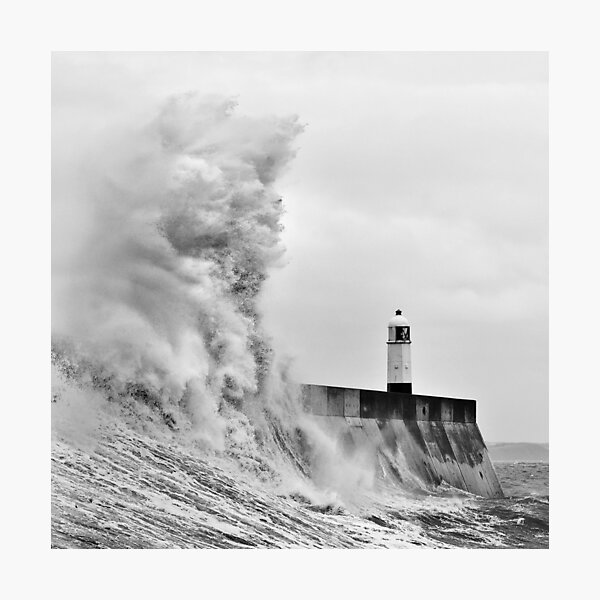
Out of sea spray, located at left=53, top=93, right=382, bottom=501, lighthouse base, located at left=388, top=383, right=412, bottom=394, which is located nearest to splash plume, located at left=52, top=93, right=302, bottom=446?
sea spray, located at left=53, top=93, right=382, bottom=501

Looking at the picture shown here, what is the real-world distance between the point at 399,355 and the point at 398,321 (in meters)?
0.54

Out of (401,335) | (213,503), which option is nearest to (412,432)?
(401,335)

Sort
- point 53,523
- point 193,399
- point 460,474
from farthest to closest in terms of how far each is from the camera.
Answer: point 460,474, point 193,399, point 53,523

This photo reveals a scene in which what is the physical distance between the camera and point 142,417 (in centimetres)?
1256

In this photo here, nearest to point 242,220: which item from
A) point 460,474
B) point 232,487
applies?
point 232,487

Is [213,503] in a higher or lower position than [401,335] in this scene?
lower

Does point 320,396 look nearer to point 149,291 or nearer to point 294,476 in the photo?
point 294,476

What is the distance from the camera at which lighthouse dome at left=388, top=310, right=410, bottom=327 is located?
19.7 meters

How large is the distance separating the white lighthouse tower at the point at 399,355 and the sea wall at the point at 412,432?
0.76m

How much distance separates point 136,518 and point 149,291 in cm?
277

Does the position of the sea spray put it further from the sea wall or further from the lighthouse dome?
the lighthouse dome

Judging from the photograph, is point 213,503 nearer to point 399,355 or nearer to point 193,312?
point 193,312

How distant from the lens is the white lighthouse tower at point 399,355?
19.5 metres

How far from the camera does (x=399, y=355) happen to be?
773 inches
